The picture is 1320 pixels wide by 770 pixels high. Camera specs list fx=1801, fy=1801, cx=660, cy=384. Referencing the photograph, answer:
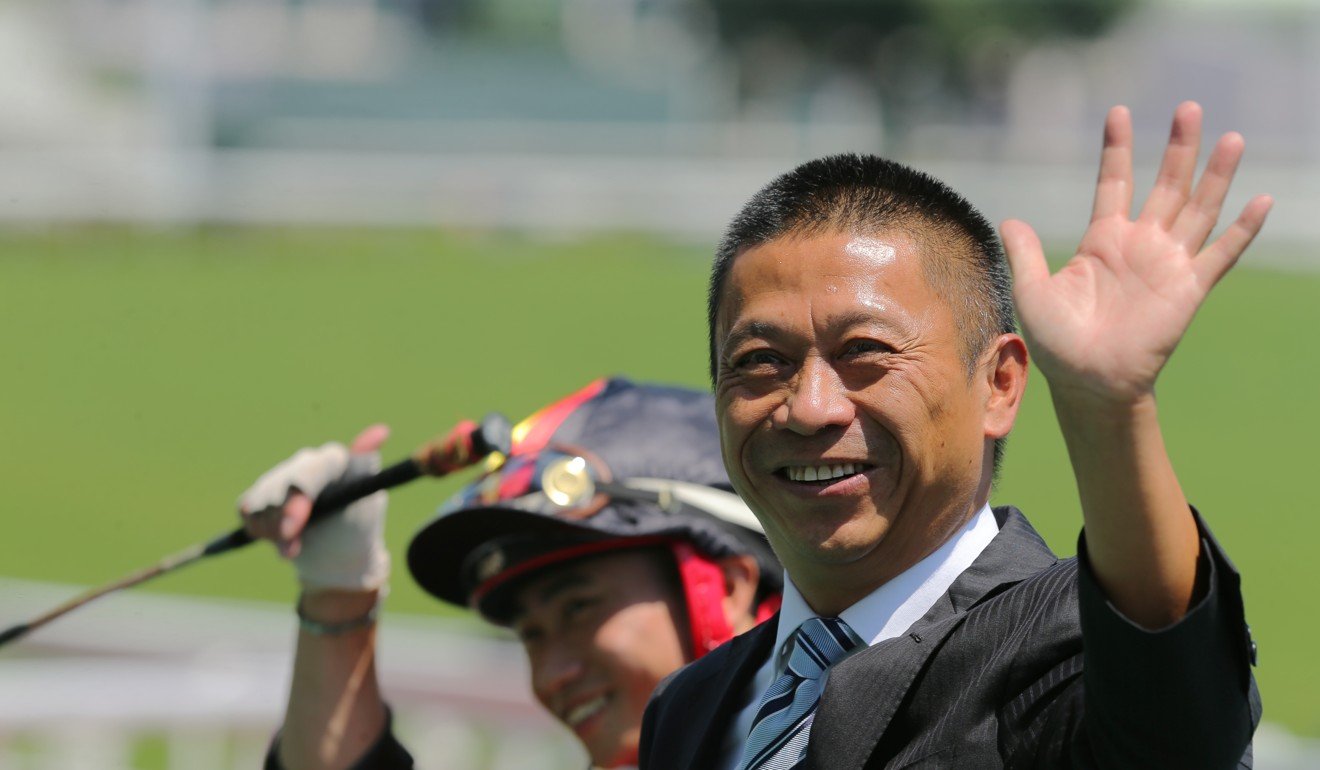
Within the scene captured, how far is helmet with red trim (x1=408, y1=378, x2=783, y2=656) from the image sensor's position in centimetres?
321

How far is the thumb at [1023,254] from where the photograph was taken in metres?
1.74

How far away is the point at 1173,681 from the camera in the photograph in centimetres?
160

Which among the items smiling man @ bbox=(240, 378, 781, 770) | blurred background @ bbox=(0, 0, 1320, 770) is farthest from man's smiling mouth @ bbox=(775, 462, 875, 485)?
blurred background @ bbox=(0, 0, 1320, 770)

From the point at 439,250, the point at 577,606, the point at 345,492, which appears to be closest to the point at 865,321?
the point at 577,606

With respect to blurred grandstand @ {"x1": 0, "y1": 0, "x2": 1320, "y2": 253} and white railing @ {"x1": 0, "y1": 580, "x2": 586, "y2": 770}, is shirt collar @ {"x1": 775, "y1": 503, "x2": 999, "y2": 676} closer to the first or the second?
white railing @ {"x1": 0, "y1": 580, "x2": 586, "y2": 770}

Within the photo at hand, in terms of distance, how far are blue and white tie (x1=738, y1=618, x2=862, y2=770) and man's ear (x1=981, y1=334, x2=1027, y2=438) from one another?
0.98 feet

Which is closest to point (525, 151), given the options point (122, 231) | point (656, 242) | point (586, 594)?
point (656, 242)

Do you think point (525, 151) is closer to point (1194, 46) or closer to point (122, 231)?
point (122, 231)

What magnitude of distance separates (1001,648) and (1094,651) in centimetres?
21

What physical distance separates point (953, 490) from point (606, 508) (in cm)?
126

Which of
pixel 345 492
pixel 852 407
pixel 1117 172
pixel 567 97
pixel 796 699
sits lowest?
pixel 567 97

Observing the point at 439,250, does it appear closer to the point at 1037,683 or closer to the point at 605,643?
the point at 605,643

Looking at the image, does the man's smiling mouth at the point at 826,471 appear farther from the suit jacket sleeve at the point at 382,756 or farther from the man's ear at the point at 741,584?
the suit jacket sleeve at the point at 382,756

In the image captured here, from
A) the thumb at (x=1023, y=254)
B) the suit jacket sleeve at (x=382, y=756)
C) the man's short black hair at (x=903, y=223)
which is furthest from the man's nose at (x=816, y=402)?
the suit jacket sleeve at (x=382, y=756)
